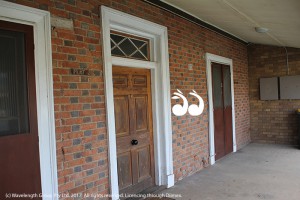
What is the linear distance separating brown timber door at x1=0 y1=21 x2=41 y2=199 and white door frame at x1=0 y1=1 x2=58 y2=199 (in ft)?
0.16

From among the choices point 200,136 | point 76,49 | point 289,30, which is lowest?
point 200,136

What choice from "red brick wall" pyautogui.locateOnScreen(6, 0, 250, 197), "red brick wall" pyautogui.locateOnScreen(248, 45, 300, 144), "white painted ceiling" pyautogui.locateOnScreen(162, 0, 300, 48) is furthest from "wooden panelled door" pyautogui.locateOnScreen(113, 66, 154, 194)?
"red brick wall" pyautogui.locateOnScreen(248, 45, 300, 144)

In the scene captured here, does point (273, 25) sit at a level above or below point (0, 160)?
above

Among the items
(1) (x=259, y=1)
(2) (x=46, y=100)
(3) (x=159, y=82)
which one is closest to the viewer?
(2) (x=46, y=100)

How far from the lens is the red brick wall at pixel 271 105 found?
7.64 metres

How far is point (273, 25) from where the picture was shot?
5.04m

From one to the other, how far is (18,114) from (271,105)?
290 inches

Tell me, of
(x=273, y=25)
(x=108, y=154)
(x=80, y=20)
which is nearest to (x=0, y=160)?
(x=108, y=154)

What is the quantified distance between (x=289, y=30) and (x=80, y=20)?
4.25m

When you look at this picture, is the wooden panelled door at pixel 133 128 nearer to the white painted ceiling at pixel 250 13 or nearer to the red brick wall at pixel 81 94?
the red brick wall at pixel 81 94

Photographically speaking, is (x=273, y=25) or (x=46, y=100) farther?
(x=273, y=25)

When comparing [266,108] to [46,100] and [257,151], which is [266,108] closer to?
[257,151]

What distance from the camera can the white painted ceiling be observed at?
3793 millimetres

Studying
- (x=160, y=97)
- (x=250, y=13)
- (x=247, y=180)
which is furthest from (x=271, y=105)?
(x=160, y=97)
